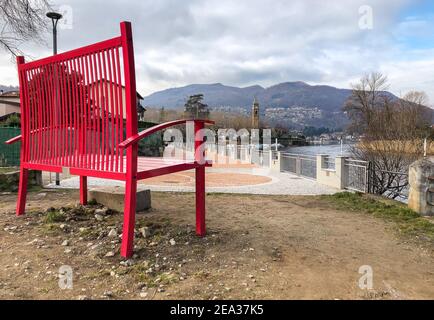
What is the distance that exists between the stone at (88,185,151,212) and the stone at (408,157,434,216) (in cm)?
446

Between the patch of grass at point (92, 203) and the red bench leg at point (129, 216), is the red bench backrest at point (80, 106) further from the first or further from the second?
the patch of grass at point (92, 203)

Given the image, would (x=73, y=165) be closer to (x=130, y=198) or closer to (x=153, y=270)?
(x=130, y=198)

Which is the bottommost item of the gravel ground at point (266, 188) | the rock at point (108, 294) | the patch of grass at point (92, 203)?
the gravel ground at point (266, 188)

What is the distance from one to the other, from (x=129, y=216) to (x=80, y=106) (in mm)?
1559

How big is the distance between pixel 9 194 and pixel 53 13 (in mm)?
5711

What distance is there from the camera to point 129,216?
327 cm

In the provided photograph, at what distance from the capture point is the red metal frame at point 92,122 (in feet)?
10.7

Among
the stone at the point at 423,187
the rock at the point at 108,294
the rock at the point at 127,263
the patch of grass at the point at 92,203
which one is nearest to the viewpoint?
the rock at the point at 108,294

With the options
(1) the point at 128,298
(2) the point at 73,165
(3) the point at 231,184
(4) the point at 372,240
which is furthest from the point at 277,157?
(1) the point at 128,298

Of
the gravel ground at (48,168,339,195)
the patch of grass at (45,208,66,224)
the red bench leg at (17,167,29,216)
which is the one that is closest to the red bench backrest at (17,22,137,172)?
the red bench leg at (17,167,29,216)

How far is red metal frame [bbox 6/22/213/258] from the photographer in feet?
10.7

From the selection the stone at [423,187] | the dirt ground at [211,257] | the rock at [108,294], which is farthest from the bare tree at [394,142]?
the rock at [108,294]

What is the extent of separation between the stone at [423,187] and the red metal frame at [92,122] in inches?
154

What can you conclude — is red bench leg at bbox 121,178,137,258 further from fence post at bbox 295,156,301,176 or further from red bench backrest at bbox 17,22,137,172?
fence post at bbox 295,156,301,176
